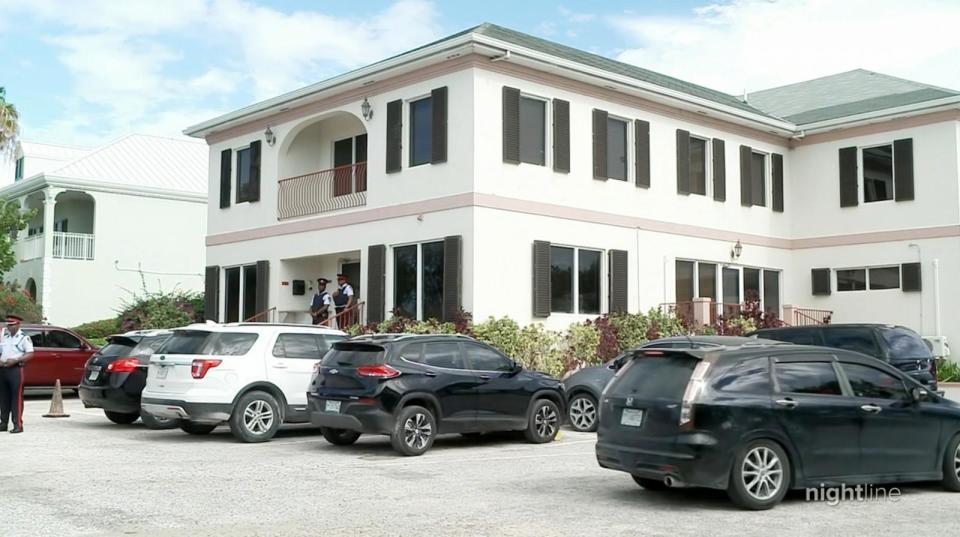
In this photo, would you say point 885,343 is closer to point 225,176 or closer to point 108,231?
point 225,176

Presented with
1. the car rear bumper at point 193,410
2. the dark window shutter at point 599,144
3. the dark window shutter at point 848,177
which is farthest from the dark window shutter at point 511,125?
the dark window shutter at point 848,177

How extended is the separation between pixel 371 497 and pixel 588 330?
12.1 metres

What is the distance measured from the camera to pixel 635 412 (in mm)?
9398

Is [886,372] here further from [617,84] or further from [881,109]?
[881,109]

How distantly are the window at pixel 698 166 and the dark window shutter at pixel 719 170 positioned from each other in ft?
1.02

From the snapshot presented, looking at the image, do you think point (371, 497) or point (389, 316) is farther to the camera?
point (389, 316)

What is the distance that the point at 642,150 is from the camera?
23516mm

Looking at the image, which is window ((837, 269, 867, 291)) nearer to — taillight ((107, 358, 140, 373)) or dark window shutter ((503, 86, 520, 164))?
dark window shutter ((503, 86, 520, 164))

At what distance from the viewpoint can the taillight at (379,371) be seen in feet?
42.6

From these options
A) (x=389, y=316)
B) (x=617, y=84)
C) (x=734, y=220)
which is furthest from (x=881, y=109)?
(x=389, y=316)

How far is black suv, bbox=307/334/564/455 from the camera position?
13.0 m

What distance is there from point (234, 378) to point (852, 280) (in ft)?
60.1

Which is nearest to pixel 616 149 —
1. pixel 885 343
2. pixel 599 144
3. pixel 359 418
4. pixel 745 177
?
pixel 599 144

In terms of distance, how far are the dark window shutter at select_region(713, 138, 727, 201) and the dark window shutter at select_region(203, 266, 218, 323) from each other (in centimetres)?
1307
